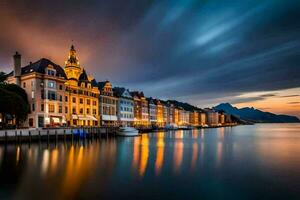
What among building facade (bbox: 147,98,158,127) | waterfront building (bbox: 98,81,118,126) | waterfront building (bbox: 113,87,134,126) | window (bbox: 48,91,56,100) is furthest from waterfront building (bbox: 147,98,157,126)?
window (bbox: 48,91,56,100)

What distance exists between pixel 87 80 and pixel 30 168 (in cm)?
5743

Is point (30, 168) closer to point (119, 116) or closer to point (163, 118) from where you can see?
point (119, 116)

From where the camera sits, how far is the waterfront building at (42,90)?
61250 mm

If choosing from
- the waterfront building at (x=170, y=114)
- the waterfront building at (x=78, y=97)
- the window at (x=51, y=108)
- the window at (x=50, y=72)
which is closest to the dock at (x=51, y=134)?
the window at (x=51, y=108)

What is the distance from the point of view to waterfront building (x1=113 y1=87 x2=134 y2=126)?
100 metres

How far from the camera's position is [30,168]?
26.4m

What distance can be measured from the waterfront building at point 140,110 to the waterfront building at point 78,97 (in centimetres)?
3303

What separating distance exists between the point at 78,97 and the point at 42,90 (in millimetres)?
15314

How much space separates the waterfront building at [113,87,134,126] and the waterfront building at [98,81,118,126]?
324 cm

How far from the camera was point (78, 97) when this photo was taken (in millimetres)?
76750

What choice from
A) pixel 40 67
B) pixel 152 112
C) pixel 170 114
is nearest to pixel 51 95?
pixel 40 67

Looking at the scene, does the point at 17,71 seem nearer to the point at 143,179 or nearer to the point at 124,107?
the point at 124,107

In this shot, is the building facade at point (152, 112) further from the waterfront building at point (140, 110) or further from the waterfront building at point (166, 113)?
the waterfront building at point (166, 113)

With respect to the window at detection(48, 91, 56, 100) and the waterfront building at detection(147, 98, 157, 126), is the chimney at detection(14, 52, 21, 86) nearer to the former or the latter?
the window at detection(48, 91, 56, 100)
